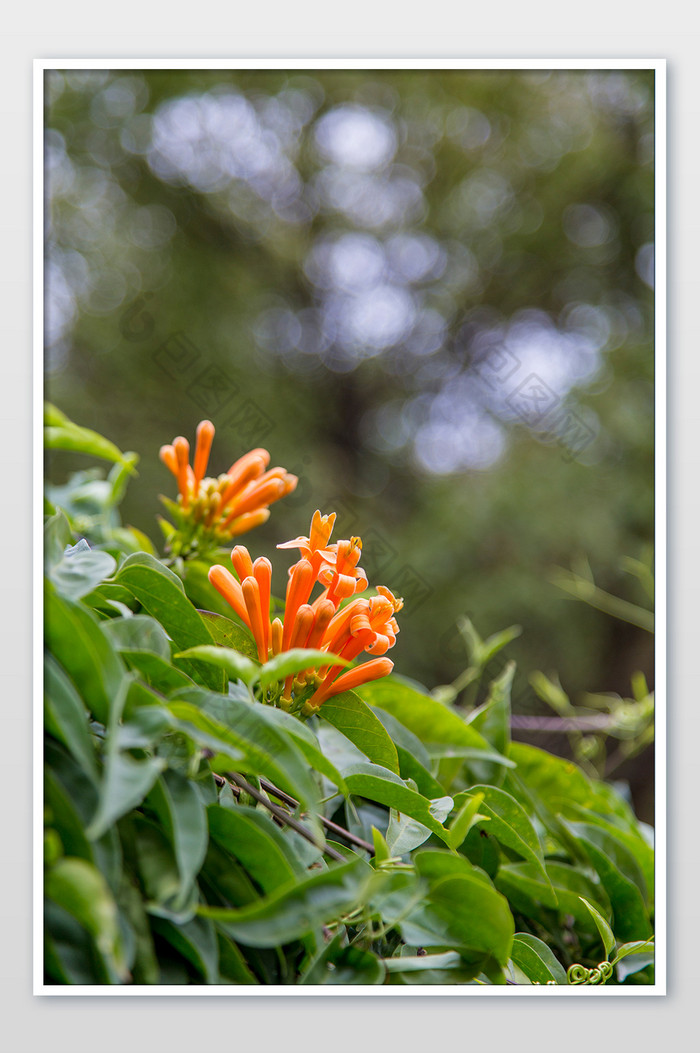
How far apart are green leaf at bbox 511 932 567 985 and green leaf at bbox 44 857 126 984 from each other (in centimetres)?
22

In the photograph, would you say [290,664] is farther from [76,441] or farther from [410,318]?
[410,318]

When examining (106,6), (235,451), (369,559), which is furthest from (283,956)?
(235,451)

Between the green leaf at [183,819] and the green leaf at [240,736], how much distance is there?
0.02m

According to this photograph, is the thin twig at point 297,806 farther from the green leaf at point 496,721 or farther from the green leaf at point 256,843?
the green leaf at point 496,721

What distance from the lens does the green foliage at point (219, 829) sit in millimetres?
270

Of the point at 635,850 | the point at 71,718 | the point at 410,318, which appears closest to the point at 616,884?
the point at 635,850

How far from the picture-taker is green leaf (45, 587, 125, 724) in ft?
0.91

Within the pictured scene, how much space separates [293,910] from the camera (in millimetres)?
279

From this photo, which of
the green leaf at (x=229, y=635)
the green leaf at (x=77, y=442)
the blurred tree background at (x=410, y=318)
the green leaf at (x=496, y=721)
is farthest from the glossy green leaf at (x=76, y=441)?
the blurred tree background at (x=410, y=318)

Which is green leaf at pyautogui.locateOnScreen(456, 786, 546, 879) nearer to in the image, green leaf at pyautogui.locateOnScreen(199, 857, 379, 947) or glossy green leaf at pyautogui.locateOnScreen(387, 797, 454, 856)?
glossy green leaf at pyautogui.locateOnScreen(387, 797, 454, 856)

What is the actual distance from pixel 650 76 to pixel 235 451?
1775mm

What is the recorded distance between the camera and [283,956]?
32 centimetres

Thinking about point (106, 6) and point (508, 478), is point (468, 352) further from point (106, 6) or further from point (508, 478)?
point (106, 6)

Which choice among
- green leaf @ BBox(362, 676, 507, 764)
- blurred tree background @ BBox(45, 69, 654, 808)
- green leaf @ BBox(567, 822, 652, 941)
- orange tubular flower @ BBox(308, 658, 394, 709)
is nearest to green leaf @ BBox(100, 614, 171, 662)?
orange tubular flower @ BBox(308, 658, 394, 709)
